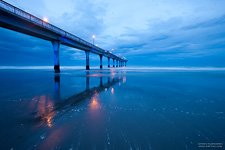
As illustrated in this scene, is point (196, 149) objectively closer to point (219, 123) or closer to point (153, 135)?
point (153, 135)

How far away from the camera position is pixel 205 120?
4633 mm

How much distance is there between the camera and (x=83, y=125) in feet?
13.9

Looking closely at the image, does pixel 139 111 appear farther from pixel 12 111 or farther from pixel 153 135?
pixel 12 111

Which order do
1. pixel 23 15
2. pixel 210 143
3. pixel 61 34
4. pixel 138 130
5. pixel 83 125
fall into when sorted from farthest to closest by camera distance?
pixel 61 34
pixel 23 15
pixel 83 125
pixel 138 130
pixel 210 143

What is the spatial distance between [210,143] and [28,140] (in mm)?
4118

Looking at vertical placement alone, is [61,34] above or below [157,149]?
above

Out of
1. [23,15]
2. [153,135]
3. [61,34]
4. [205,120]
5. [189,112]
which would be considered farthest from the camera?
[61,34]

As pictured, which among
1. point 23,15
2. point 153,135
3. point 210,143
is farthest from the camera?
point 23,15

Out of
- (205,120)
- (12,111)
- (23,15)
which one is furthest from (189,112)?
(23,15)

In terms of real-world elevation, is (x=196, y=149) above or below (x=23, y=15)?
below

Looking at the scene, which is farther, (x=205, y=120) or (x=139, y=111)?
(x=139, y=111)

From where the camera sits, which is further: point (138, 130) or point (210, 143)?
point (138, 130)

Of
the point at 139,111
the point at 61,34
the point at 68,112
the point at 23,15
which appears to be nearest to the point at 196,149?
the point at 139,111

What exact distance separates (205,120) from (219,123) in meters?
0.36
